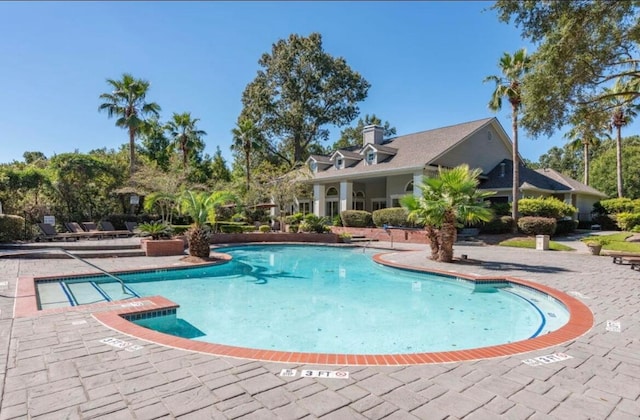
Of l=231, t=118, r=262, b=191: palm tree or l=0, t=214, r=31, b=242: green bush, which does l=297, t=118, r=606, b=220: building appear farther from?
l=0, t=214, r=31, b=242: green bush

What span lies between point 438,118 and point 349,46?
45.9 ft

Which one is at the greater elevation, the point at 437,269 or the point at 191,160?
the point at 191,160

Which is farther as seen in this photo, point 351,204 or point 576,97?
point 351,204

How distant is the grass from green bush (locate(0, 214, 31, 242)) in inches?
1017

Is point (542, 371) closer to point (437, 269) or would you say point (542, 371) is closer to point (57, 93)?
point (437, 269)

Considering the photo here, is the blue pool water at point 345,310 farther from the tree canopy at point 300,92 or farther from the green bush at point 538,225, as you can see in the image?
the tree canopy at point 300,92

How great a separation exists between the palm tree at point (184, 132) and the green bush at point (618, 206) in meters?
35.5

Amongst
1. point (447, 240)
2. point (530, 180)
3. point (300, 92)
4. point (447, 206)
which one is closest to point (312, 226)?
point (447, 240)

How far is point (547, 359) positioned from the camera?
4.35 m

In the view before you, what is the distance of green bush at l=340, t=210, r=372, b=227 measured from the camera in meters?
27.5

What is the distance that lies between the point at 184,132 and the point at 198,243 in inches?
892

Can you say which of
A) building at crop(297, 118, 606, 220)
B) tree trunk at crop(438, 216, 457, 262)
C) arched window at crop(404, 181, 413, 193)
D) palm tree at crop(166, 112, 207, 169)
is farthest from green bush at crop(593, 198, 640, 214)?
palm tree at crop(166, 112, 207, 169)

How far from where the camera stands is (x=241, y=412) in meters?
3.07

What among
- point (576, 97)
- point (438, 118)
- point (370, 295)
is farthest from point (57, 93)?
point (438, 118)
